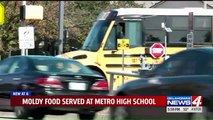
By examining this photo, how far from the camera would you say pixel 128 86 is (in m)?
11.2

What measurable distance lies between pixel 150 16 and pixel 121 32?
154 centimetres

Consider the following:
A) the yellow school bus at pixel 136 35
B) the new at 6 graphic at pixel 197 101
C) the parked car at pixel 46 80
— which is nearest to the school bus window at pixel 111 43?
the yellow school bus at pixel 136 35

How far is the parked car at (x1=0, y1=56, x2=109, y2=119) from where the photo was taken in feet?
41.3

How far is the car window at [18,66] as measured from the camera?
13758 mm

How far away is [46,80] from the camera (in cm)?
1276

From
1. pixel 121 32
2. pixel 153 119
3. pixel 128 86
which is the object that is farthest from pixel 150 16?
pixel 153 119

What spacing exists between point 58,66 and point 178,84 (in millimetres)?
4576

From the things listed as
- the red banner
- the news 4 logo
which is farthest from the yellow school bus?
the news 4 logo

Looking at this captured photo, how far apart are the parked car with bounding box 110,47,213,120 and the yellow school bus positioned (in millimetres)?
12626

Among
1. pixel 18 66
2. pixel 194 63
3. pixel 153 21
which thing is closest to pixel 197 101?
pixel 194 63

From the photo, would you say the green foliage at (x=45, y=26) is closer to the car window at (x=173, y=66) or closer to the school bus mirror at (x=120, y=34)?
the school bus mirror at (x=120, y=34)

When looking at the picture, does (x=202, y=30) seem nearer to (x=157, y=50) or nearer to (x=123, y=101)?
(x=157, y=50)

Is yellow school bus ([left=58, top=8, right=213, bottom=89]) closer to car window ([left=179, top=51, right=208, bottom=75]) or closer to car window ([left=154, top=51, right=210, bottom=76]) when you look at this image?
car window ([left=154, top=51, right=210, bottom=76])

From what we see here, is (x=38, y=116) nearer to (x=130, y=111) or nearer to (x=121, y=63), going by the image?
(x=130, y=111)
